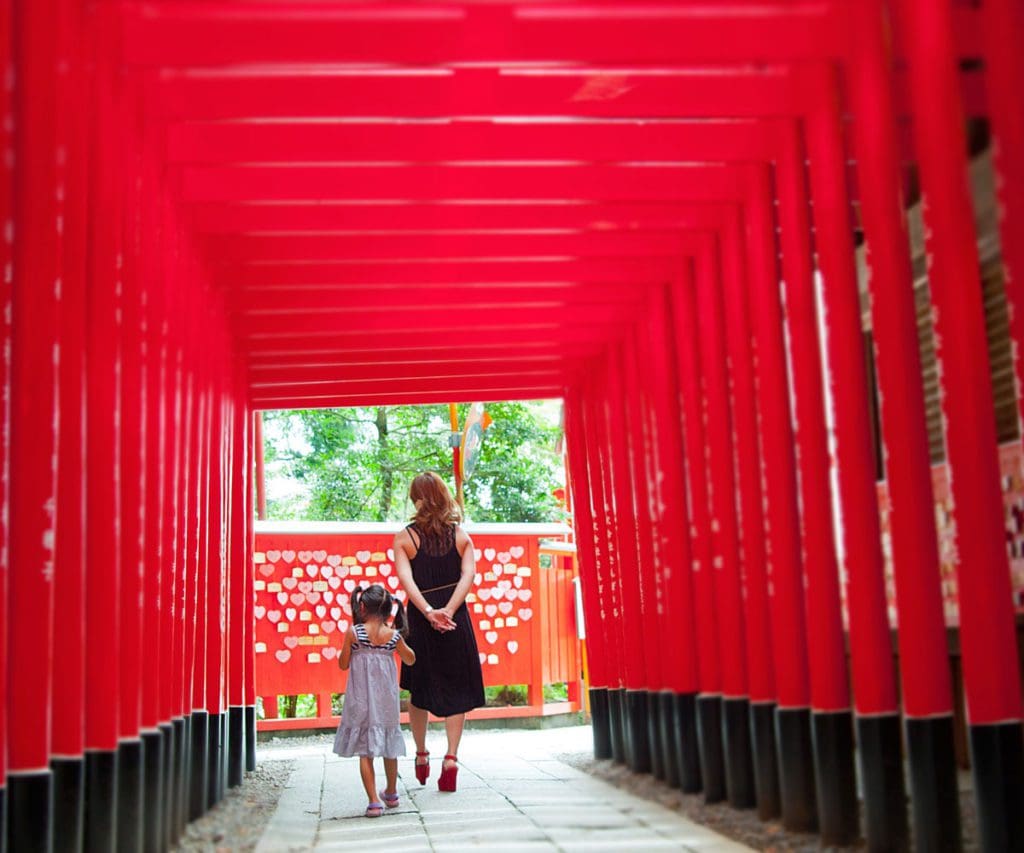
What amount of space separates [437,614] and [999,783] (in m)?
3.78

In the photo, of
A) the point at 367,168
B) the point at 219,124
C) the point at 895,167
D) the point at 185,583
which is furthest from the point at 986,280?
the point at 185,583

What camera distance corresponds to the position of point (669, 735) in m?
8.07

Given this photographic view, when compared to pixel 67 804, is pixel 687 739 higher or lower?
lower

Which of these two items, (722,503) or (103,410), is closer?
(103,410)

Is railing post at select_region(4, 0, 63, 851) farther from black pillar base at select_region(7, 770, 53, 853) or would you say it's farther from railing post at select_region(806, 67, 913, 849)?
railing post at select_region(806, 67, 913, 849)

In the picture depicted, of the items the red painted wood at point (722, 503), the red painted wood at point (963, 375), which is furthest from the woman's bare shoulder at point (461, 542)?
the red painted wood at point (963, 375)

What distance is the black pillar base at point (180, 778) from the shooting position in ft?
20.1

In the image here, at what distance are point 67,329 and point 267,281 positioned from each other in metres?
3.66

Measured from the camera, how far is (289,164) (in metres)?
6.22

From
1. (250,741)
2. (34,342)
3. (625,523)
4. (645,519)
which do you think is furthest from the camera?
(250,741)

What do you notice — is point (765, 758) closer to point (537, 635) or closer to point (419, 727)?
point (419, 727)

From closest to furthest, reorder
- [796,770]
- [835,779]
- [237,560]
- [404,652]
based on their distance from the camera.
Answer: [835,779] < [796,770] < [404,652] < [237,560]

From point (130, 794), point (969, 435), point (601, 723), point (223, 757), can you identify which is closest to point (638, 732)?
point (601, 723)

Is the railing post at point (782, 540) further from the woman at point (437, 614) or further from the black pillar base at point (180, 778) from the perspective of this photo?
the black pillar base at point (180, 778)
